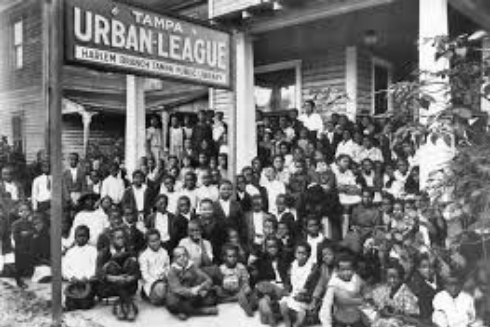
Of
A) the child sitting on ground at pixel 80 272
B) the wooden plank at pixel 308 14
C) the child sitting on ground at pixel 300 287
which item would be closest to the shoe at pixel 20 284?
the child sitting on ground at pixel 80 272

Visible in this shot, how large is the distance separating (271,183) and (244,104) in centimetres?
195

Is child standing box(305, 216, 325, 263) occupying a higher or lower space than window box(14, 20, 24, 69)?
lower

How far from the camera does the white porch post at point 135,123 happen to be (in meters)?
10.9

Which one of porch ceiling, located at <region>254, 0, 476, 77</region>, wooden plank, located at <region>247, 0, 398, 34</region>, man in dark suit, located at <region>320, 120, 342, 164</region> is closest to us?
wooden plank, located at <region>247, 0, 398, 34</region>

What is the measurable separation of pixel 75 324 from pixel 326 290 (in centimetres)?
257

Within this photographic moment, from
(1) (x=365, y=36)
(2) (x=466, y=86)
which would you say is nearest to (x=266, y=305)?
(2) (x=466, y=86)

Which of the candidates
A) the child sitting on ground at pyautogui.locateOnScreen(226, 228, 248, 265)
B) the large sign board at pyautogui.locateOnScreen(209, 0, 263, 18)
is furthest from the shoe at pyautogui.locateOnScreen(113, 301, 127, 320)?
the large sign board at pyautogui.locateOnScreen(209, 0, 263, 18)

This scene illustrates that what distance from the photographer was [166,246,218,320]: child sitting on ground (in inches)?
237

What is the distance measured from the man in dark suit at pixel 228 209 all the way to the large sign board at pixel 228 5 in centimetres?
288

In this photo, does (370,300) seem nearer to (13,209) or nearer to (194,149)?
(13,209)

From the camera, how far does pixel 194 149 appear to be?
991 centimetres

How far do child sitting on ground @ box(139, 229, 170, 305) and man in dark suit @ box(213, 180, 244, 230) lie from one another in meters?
1.04

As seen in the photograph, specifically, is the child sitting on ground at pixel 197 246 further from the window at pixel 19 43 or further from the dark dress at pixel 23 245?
the window at pixel 19 43

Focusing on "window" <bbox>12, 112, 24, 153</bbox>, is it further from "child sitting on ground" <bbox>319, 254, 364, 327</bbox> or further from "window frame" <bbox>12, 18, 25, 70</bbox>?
"child sitting on ground" <bbox>319, 254, 364, 327</bbox>
